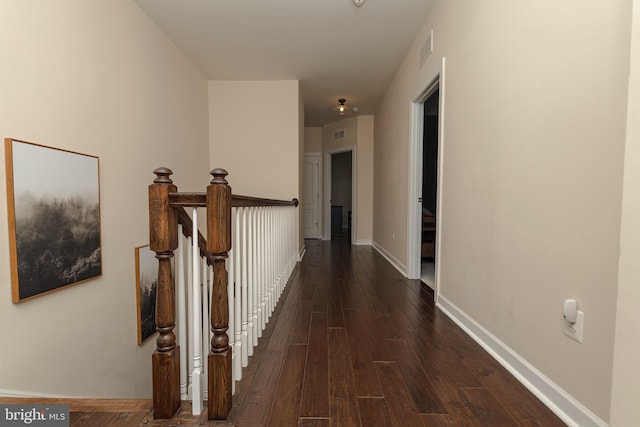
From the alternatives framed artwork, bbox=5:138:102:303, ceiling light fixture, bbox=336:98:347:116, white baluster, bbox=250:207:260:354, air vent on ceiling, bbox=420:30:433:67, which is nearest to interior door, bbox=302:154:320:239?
ceiling light fixture, bbox=336:98:347:116

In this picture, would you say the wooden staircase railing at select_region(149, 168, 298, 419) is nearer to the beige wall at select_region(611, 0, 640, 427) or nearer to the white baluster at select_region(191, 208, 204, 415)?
the white baluster at select_region(191, 208, 204, 415)

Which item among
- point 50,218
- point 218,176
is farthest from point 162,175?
point 50,218

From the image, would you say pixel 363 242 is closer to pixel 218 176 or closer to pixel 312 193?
pixel 312 193

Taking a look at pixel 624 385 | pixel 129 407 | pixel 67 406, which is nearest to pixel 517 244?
pixel 624 385

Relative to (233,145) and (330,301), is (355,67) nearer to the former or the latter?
(233,145)

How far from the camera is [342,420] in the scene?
122cm

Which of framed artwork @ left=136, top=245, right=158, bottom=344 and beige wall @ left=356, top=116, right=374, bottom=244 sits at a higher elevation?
beige wall @ left=356, top=116, right=374, bottom=244

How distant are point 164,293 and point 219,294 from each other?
19 centimetres

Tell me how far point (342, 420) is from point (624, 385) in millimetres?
959

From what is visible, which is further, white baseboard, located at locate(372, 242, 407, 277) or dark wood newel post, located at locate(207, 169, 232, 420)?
white baseboard, located at locate(372, 242, 407, 277)

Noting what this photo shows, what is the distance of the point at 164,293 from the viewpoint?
1.10 meters

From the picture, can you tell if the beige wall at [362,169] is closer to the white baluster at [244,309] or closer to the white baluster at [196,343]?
the white baluster at [244,309]

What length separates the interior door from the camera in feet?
23.5

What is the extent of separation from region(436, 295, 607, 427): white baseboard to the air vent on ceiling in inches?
94.0
